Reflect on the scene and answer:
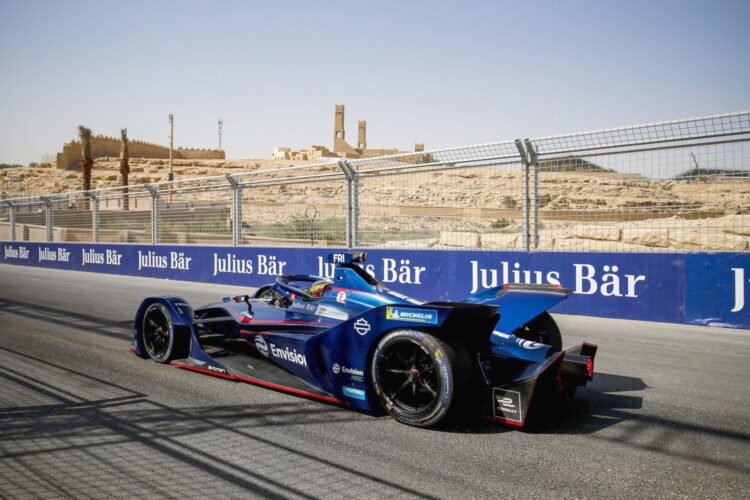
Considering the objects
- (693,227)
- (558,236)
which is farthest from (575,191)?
(693,227)

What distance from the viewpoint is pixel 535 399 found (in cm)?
383

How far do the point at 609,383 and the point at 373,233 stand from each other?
6.96m

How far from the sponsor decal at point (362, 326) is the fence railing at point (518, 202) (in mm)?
5784

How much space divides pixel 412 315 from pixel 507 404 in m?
0.81

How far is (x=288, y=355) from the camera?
4906 millimetres

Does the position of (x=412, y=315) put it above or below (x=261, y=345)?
above

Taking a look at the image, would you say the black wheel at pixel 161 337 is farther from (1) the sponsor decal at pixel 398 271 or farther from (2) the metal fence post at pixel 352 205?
(2) the metal fence post at pixel 352 205

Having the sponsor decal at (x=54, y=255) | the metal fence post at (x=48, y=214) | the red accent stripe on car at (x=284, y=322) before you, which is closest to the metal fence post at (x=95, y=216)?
the sponsor decal at (x=54, y=255)

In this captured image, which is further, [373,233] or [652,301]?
[373,233]

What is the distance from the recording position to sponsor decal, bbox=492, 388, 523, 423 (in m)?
3.84

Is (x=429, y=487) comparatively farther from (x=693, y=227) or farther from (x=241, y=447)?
(x=693, y=227)

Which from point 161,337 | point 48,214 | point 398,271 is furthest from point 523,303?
point 48,214

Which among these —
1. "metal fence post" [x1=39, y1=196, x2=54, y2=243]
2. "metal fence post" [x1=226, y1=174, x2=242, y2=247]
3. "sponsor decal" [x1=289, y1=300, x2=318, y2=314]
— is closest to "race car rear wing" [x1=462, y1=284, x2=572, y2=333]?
"sponsor decal" [x1=289, y1=300, x2=318, y2=314]

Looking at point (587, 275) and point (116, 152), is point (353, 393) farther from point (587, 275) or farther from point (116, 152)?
point (116, 152)
